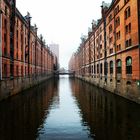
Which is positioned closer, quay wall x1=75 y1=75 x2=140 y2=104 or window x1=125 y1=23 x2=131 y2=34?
quay wall x1=75 y1=75 x2=140 y2=104

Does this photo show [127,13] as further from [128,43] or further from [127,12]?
[128,43]

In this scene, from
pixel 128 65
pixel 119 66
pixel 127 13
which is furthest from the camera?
pixel 119 66

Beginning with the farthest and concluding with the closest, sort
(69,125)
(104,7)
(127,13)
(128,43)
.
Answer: (104,7) < (127,13) < (128,43) < (69,125)

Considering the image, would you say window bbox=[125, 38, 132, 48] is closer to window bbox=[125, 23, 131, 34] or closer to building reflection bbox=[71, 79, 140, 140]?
window bbox=[125, 23, 131, 34]

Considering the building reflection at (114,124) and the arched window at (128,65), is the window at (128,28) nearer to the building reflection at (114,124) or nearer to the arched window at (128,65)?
the arched window at (128,65)

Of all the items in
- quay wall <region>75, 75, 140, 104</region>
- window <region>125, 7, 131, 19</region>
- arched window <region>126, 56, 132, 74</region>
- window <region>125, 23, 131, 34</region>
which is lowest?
quay wall <region>75, 75, 140, 104</region>

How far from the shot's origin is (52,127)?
19312 millimetres

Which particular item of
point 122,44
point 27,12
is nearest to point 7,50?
point 122,44

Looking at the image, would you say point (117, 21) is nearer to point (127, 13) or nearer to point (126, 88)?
→ point (127, 13)

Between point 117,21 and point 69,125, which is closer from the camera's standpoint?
point 69,125

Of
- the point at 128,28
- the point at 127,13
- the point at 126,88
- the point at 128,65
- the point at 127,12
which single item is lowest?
the point at 126,88

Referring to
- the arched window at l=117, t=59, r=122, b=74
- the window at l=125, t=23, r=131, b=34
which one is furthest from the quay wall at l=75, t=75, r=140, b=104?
the window at l=125, t=23, r=131, b=34

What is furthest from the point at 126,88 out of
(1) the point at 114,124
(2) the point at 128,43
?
(1) the point at 114,124

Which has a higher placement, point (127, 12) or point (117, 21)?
point (117, 21)
